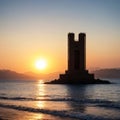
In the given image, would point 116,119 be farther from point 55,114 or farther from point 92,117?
point 55,114

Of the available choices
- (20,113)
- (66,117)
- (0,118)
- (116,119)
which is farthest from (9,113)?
(116,119)

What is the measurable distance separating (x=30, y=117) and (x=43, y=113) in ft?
12.5

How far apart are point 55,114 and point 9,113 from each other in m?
5.33

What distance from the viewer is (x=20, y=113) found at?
4253 centimetres

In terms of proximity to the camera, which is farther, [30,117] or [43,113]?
[43,113]

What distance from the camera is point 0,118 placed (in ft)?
125

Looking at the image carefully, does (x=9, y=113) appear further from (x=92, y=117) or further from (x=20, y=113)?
(x=92, y=117)

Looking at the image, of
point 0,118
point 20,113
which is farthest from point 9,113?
point 0,118

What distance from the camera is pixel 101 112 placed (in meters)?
42.2

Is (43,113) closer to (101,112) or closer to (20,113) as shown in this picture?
(20,113)

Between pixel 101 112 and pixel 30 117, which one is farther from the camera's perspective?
pixel 101 112

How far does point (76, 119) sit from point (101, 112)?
6.24 metres

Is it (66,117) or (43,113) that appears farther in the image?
(43,113)

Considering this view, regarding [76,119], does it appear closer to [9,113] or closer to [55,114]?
[55,114]
